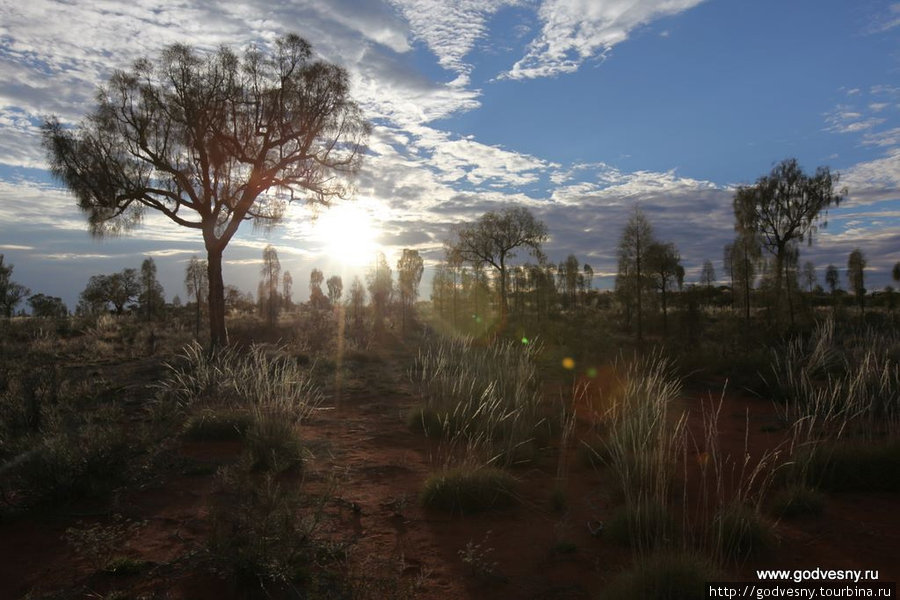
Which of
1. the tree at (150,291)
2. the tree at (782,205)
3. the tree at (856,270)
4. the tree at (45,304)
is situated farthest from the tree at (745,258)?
the tree at (45,304)

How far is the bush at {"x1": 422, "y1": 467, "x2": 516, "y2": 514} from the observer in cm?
554

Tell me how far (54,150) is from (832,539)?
19.2m

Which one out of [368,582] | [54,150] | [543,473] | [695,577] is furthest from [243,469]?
[54,150]

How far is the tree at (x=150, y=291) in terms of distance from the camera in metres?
41.6

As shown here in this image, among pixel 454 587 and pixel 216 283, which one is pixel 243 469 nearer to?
pixel 454 587

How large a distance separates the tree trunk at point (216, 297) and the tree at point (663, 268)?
1850 cm

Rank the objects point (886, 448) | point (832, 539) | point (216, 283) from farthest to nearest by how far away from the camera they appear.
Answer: point (216, 283)
point (886, 448)
point (832, 539)

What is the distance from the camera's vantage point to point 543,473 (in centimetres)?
669

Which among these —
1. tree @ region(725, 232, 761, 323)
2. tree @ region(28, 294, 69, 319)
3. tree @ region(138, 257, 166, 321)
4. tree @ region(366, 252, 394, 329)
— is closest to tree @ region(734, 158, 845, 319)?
tree @ region(725, 232, 761, 323)

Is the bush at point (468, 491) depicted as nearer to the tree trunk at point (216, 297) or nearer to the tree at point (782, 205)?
the tree trunk at point (216, 297)

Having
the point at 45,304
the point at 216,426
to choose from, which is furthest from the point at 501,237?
the point at 45,304

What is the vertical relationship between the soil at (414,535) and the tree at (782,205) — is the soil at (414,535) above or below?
below

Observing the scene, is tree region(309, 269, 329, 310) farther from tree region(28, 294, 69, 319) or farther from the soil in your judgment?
the soil

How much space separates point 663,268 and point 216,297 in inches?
887
